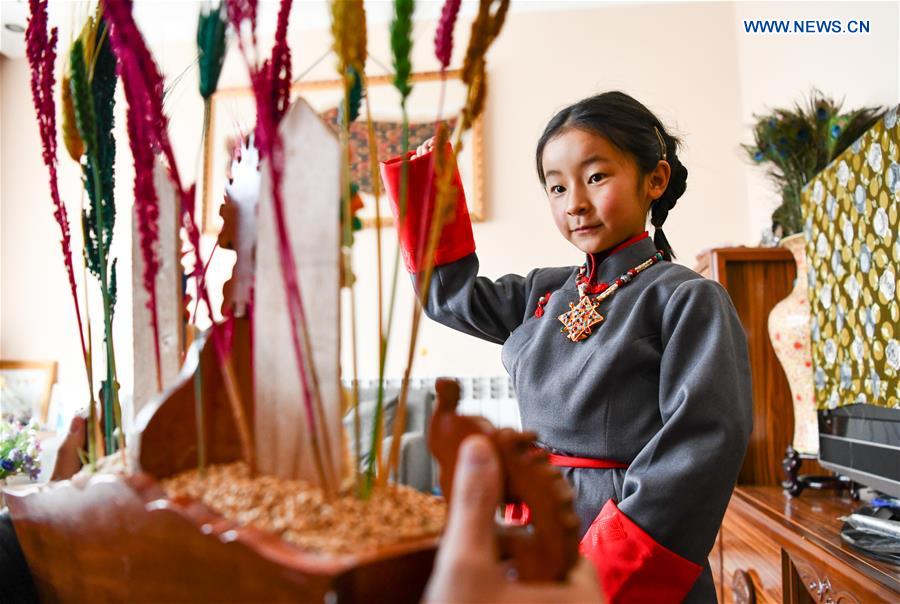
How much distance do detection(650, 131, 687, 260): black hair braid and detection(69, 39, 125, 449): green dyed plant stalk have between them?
0.76 m

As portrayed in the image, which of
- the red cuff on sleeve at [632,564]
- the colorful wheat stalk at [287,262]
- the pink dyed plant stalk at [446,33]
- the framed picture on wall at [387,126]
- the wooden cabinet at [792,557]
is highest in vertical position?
the framed picture on wall at [387,126]

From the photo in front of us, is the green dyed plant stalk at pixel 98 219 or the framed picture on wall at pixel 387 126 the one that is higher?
the framed picture on wall at pixel 387 126

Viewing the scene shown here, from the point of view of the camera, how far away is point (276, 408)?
375mm

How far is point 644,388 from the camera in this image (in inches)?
32.9

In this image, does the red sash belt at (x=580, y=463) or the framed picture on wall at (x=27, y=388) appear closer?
the red sash belt at (x=580, y=463)

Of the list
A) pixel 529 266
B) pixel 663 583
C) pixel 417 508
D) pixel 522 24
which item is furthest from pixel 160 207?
pixel 522 24

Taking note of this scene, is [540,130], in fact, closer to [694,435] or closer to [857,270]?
[857,270]

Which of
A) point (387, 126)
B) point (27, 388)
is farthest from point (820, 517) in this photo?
point (27, 388)

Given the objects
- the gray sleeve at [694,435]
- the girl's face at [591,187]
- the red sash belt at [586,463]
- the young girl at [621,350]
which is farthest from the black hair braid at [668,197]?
the red sash belt at [586,463]

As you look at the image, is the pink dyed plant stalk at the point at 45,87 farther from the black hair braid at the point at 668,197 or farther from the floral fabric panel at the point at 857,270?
the floral fabric panel at the point at 857,270

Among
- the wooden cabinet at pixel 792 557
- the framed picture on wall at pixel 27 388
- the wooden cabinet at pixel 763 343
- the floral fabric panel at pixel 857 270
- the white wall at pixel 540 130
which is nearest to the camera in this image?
the wooden cabinet at pixel 792 557

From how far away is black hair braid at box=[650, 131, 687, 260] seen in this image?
104cm

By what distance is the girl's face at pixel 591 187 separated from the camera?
0.87 meters

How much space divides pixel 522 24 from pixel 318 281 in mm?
3751
